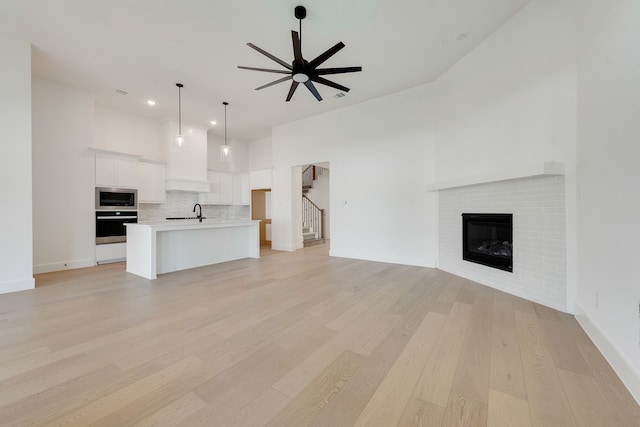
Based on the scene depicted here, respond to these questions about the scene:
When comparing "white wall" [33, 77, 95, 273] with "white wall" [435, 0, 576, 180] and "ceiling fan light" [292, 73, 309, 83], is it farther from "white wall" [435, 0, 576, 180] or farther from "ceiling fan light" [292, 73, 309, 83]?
"white wall" [435, 0, 576, 180]

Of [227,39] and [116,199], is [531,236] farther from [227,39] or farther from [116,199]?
[116,199]

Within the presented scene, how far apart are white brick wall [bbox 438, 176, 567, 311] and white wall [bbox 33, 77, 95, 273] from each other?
23.1 ft

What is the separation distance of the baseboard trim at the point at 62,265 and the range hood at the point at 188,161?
2.22m

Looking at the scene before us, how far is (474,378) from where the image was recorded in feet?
5.16

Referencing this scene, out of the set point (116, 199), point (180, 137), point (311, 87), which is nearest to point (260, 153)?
point (180, 137)

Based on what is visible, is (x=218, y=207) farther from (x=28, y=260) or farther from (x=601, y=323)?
(x=601, y=323)

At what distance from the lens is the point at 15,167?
11.0 feet

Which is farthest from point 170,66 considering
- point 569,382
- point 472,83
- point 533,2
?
point 569,382

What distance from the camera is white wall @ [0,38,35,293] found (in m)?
3.27

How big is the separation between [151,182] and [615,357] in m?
7.64

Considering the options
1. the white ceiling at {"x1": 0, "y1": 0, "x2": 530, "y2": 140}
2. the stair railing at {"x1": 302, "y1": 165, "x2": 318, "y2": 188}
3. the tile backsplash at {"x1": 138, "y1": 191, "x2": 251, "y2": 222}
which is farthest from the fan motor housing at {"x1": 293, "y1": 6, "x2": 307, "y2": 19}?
the stair railing at {"x1": 302, "y1": 165, "x2": 318, "y2": 188}

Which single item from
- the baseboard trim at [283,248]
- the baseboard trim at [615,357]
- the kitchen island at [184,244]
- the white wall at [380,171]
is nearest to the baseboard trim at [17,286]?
the kitchen island at [184,244]

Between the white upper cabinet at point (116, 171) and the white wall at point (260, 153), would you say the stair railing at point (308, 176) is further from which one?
the white upper cabinet at point (116, 171)

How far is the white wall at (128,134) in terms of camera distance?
553 centimetres
